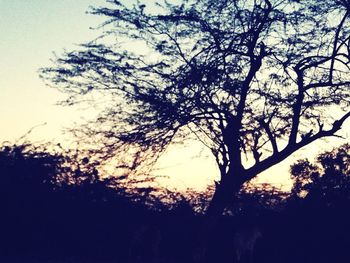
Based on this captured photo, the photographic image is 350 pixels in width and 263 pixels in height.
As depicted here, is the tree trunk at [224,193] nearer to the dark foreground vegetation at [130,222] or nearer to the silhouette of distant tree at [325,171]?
the dark foreground vegetation at [130,222]

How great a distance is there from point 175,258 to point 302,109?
6.66m

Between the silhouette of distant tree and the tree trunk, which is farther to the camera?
the silhouette of distant tree

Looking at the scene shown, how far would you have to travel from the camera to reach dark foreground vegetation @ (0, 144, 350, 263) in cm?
Answer: 1309

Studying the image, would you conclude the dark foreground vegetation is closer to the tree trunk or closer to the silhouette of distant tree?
the tree trunk

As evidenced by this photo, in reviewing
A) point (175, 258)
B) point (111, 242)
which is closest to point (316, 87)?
point (175, 258)

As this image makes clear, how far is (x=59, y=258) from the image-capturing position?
13.5 meters

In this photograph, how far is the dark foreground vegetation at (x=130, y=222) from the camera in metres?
13.1

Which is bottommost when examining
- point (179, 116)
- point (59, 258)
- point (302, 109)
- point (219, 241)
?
point (59, 258)

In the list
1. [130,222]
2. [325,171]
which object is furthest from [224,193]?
[325,171]

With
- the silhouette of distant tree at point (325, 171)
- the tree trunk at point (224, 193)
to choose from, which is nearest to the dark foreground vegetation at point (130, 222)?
the tree trunk at point (224, 193)

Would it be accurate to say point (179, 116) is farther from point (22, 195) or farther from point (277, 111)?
point (22, 195)

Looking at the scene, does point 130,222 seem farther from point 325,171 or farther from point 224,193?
point 325,171

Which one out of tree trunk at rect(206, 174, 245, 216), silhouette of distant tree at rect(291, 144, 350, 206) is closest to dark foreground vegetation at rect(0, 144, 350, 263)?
tree trunk at rect(206, 174, 245, 216)

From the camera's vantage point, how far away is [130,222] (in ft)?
48.5
